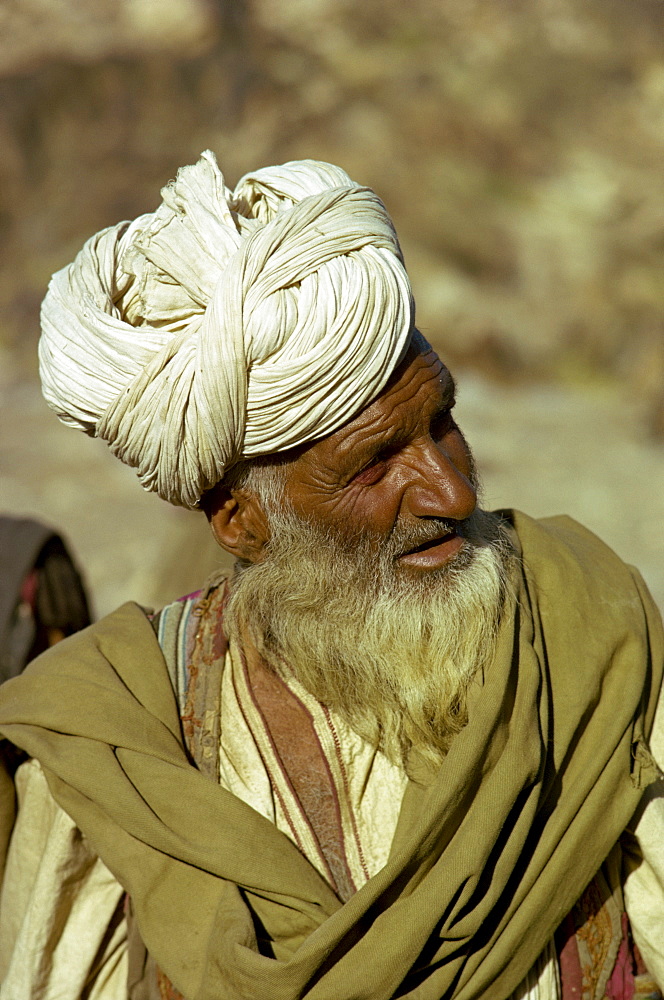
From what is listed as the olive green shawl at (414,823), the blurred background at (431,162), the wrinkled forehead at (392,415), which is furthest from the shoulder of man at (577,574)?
the blurred background at (431,162)

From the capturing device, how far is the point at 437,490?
188cm

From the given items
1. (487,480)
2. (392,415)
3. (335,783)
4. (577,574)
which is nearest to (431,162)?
(487,480)

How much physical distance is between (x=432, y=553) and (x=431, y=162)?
11.8 meters

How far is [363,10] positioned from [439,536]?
551 inches

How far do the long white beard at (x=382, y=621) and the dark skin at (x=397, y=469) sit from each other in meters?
0.04

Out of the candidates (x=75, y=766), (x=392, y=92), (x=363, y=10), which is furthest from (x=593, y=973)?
(x=363, y=10)

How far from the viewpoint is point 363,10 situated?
14047 millimetres

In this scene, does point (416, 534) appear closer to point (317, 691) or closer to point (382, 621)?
point (382, 621)

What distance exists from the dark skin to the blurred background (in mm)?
7508

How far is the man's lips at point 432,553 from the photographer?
77.1 inches

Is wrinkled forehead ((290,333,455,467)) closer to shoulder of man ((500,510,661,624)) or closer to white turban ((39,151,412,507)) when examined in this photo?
white turban ((39,151,412,507))

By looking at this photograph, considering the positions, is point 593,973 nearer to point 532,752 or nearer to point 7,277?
point 532,752

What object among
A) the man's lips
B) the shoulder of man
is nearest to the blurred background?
the shoulder of man

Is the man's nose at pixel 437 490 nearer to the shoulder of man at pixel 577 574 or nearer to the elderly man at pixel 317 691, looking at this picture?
the elderly man at pixel 317 691
